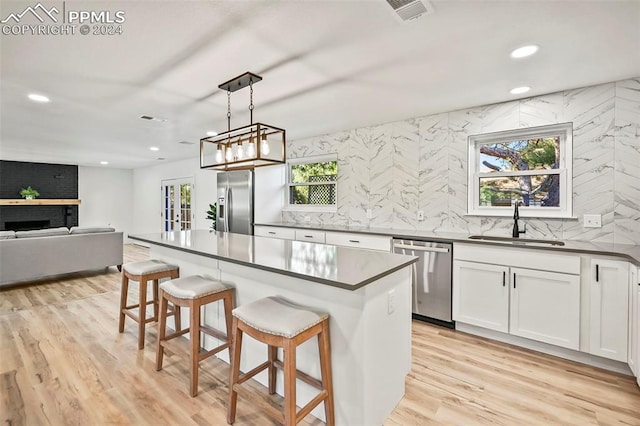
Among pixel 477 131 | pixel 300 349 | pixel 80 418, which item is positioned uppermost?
pixel 477 131

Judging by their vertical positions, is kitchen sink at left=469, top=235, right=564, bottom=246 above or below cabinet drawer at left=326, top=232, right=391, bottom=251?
above

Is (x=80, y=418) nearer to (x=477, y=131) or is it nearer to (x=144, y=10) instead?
(x=144, y=10)

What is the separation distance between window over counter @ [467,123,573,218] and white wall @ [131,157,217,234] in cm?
532

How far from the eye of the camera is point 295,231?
14.3 ft

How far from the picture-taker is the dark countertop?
5.05ft

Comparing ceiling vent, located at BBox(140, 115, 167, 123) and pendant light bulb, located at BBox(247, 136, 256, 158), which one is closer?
pendant light bulb, located at BBox(247, 136, 256, 158)

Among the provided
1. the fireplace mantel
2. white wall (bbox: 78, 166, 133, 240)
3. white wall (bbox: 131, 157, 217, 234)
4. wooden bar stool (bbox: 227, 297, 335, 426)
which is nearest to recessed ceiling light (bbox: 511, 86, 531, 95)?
wooden bar stool (bbox: 227, 297, 335, 426)

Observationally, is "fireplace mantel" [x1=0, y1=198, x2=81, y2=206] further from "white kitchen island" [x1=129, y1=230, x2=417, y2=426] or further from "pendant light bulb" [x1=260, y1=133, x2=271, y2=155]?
"pendant light bulb" [x1=260, y1=133, x2=271, y2=155]

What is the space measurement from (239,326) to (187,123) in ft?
10.9

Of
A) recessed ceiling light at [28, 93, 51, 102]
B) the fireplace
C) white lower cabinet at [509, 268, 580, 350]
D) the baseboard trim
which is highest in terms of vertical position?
recessed ceiling light at [28, 93, 51, 102]

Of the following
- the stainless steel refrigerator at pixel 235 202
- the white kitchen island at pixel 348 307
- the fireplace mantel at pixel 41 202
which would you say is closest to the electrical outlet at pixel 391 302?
the white kitchen island at pixel 348 307

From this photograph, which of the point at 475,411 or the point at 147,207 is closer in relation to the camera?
the point at 475,411

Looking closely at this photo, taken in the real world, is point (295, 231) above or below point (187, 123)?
below

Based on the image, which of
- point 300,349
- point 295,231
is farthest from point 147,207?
point 300,349
